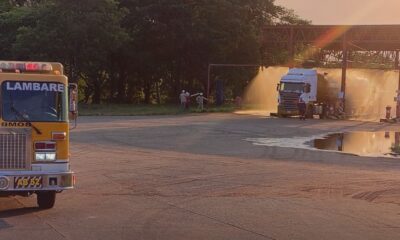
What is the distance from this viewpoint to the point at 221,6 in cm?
6106

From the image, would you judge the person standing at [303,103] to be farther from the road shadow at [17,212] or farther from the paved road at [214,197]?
the road shadow at [17,212]

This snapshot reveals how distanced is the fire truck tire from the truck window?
39.0 meters

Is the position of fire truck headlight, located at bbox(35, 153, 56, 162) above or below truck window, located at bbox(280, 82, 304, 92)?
below

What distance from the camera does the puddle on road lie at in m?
25.2

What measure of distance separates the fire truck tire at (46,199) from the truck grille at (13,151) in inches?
29.4

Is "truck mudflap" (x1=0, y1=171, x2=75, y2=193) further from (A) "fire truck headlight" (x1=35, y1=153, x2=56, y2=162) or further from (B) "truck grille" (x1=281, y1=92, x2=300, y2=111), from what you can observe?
(B) "truck grille" (x1=281, y1=92, x2=300, y2=111)

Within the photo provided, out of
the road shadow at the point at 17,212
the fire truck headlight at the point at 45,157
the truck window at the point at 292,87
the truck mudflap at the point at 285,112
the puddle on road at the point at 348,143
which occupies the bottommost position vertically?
the puddle on road at the point at 348,143

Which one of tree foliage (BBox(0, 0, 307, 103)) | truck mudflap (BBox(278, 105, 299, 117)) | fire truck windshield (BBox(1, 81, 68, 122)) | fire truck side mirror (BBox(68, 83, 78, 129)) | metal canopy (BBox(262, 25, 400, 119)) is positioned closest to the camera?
fire truck windshield (BBox(1, 81, 68, 122))

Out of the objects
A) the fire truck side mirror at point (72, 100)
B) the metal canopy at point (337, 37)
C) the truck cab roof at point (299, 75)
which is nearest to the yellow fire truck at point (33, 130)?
the fire truck side mirror at point (72, 100)

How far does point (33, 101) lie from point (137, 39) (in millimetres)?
53089

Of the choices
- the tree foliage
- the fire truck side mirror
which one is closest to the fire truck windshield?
the fire truck side mirror

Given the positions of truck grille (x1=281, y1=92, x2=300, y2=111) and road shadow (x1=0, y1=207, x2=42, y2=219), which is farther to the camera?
truck grille (x1=281, y1=92, x2=300, y2=111)

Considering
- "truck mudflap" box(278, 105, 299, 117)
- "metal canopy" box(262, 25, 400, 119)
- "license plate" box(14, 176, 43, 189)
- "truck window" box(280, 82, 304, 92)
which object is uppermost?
"metal canopy" box(262, 25, 400, 119)

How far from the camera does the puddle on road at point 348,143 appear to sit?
82.6ft
